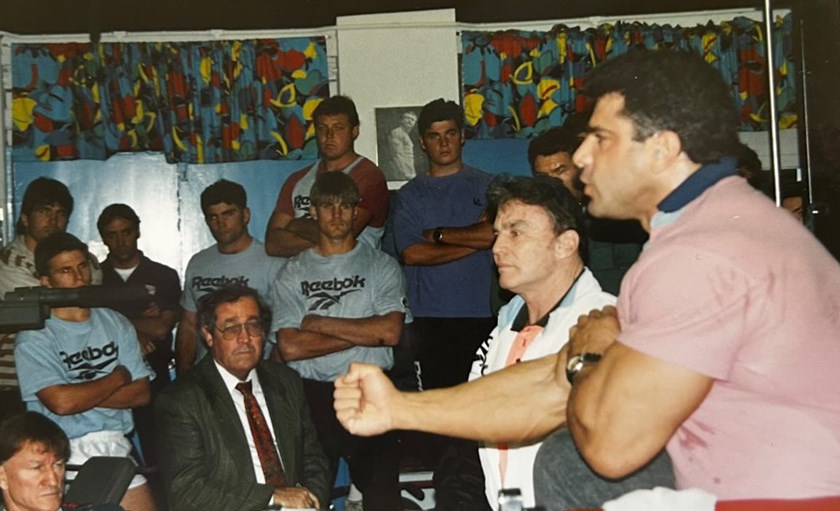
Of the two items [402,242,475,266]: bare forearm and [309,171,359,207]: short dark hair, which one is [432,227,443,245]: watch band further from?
[309,171,359,207]: short dark hair

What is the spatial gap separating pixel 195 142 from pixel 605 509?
292 cm

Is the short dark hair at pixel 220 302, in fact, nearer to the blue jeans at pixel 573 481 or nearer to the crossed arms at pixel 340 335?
the crossed arms at pixel 340 335

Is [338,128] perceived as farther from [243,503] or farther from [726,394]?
[726,394]

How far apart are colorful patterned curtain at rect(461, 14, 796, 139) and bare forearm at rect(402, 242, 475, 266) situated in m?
0.71

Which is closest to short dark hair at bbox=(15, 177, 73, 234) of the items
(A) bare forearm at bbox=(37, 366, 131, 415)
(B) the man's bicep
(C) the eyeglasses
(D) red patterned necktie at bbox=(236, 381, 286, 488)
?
(A) bare forearm at bbox=(37, 366, 131, 415)

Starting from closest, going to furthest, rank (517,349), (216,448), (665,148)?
1. (665,148)
2. (517,349)
3. (216,448)

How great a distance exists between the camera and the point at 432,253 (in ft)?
10.4

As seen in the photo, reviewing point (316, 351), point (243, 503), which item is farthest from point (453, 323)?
point (243, 503)

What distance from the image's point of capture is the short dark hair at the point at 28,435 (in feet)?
7.79

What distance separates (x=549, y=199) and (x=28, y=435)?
1380mm

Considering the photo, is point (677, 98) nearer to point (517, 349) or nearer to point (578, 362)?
point (578, 362)

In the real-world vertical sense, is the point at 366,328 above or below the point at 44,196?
below

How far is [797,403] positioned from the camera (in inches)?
52.0

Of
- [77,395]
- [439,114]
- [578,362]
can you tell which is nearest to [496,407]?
[578,362]
